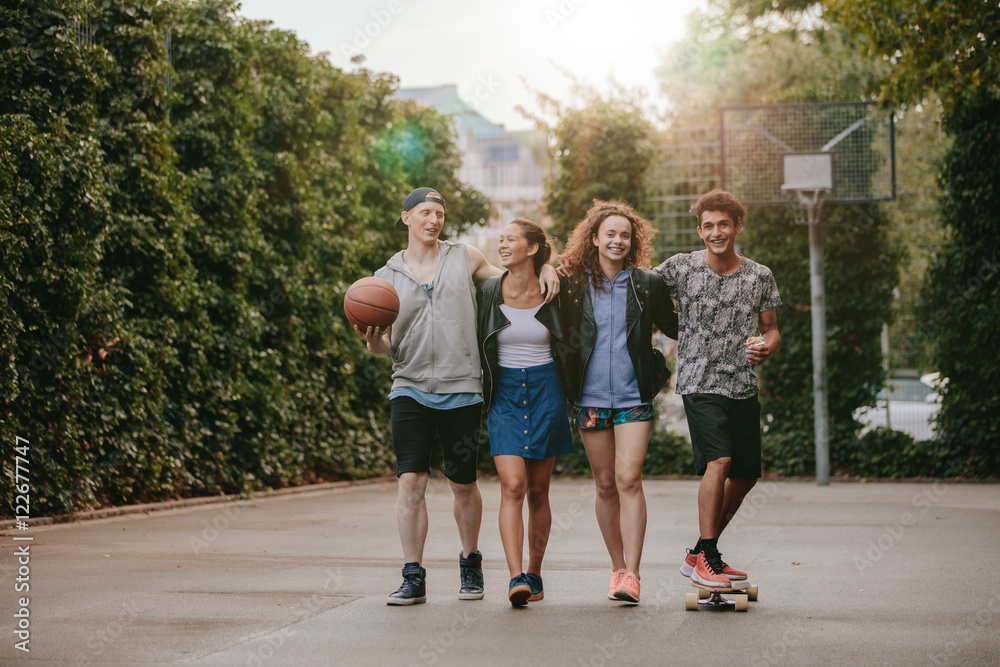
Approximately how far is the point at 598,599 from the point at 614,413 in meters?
0.99

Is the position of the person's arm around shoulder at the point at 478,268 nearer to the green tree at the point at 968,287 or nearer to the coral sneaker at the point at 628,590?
the coral sneaker at the point at 628,590

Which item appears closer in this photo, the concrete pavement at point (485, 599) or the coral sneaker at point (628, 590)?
the concrete pavement at point (485, 599)

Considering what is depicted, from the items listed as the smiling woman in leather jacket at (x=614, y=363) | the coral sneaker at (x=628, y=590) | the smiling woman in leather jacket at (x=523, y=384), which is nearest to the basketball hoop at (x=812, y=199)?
the smiling woman in leather jacket at (x=614, y=363)

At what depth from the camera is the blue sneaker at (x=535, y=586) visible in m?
5.94

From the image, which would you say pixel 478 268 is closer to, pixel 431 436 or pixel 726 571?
pixel 431 436

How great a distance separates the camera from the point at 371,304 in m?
5.93

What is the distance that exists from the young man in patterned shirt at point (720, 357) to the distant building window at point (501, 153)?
6295 cm

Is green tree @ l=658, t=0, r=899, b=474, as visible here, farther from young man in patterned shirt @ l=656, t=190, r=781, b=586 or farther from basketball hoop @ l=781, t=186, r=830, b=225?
young man in patterned shirt @ l=656, t=190, r=781, b=586

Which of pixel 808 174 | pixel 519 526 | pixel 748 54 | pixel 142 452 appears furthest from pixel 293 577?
pixel 748 54

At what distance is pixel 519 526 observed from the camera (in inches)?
233

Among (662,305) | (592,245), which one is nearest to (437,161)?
(592,245)

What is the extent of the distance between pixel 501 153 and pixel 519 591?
64.9 metres

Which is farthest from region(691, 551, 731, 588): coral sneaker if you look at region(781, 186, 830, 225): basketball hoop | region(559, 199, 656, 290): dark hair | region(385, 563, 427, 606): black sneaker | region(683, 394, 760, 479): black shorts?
region(781, 186, 830, 225): basketball hoop

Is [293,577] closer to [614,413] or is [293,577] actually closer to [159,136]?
[614,413]
